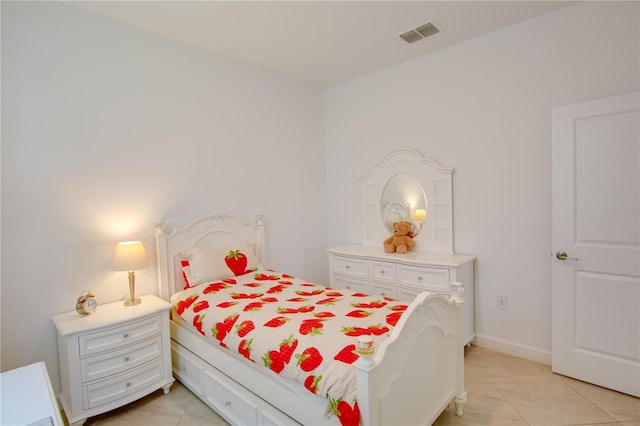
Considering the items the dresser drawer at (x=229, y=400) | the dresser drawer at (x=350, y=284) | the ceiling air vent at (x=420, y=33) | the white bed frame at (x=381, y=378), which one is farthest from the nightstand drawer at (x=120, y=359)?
the ceiling air vent at (x=420, y=33)

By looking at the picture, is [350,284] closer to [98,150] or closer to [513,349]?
[513,349]

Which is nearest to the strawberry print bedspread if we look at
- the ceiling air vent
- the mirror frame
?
the mirror frame

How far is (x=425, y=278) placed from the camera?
9.50ft

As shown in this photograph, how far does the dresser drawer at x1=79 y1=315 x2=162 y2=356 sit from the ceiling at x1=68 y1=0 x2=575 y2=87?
7.24 feet

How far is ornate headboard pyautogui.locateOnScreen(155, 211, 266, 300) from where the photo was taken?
8.98 ft

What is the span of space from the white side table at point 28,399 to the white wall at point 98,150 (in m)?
0.99

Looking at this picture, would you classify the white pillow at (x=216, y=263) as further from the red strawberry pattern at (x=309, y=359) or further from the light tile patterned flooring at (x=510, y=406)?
the red strawberry pattern at (x=309, y=359)

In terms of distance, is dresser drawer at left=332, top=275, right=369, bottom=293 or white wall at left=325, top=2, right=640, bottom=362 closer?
white wall at left=325, top=2, right=640, bottom=362

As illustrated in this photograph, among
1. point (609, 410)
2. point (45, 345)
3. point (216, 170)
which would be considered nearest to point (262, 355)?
point (45, 345)

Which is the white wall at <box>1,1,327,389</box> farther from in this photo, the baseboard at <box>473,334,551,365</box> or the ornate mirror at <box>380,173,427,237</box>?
the baseboard at <box>473,334,551,365</box>

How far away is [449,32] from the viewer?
9.30 ft

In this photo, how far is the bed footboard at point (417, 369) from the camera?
1338mm

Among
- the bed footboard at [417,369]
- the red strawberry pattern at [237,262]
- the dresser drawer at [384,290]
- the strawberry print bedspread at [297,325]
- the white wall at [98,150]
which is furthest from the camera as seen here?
the dresser drawer at [384,290]

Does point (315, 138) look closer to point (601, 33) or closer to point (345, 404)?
point (601, 33)
